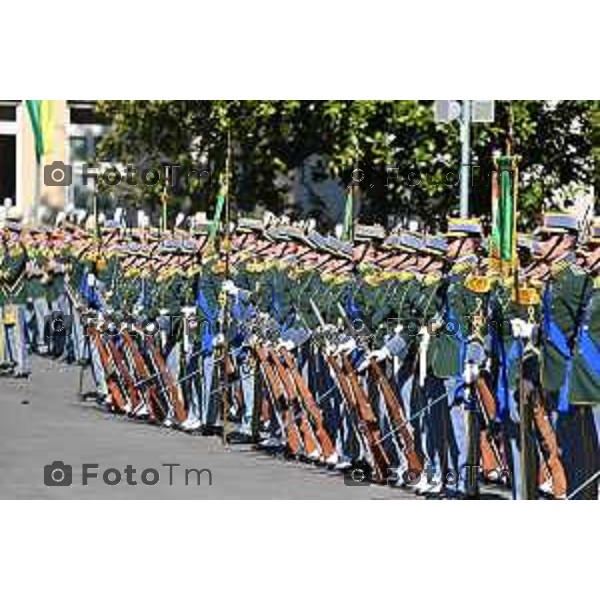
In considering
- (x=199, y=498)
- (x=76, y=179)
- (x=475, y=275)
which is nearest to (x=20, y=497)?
(x=199, y=498)

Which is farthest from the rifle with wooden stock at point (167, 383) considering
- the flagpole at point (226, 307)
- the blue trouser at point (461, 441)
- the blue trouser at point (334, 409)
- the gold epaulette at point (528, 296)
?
the gold epaulette at point (528, 296)

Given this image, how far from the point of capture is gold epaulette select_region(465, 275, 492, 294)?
35.7 feet

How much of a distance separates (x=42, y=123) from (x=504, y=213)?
2029mm

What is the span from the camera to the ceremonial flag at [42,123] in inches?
420

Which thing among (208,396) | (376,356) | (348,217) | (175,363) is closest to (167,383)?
(175,363)

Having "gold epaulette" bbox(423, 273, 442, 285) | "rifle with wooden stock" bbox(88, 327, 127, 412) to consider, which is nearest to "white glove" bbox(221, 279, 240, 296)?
"rifle with wooden stock" bbox(88, 327, 127, 412)

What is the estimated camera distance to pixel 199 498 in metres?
10.8

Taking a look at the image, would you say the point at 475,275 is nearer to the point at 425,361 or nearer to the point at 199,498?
the point at 425,361

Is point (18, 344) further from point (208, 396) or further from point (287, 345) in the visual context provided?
point (287, 345)

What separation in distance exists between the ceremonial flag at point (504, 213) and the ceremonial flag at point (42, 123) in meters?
1.94

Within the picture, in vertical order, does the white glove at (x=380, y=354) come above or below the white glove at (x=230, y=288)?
below

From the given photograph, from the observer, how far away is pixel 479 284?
10.9m

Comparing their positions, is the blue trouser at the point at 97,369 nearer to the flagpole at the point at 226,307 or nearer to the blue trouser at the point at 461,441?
the flagpole at the point at 226,307

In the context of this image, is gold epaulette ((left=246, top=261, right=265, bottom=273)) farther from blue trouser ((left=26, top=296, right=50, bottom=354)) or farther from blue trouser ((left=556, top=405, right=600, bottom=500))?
blue trouser ((left=556, top=405, right=600, bottom=500))
